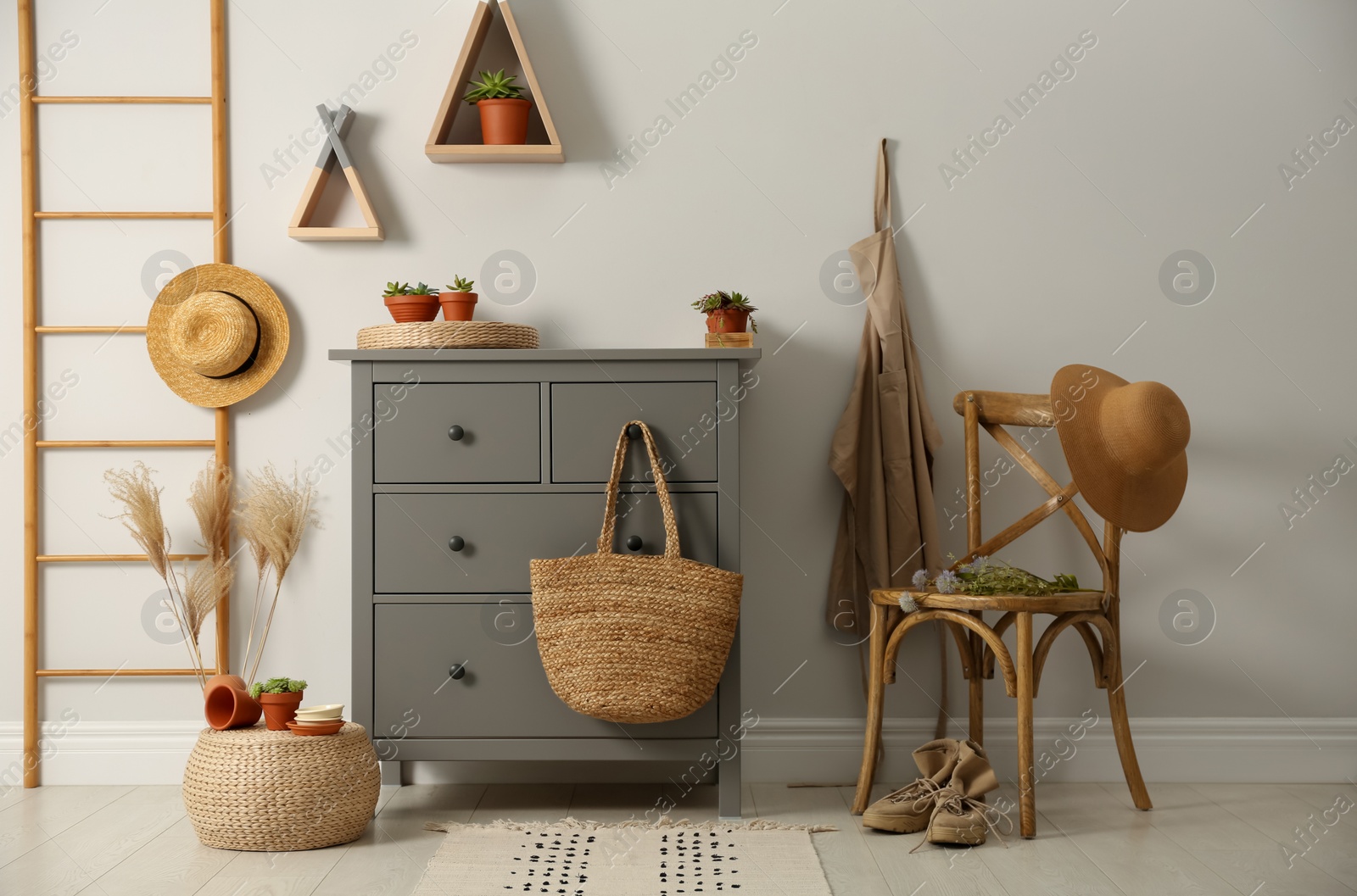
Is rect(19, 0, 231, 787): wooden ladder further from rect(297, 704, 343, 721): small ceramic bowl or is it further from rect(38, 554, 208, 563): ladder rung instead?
A: rect(297, 704, 343, 721): small ceramic bowl

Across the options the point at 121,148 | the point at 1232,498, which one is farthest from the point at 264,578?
the point at 1232,498

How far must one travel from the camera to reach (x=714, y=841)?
2193 millimetres

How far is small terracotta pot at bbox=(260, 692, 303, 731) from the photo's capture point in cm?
222

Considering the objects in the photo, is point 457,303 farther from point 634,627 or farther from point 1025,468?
point 1025,468

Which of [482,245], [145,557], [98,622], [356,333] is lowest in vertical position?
[98,622]

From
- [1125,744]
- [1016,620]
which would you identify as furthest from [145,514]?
[1125,744]

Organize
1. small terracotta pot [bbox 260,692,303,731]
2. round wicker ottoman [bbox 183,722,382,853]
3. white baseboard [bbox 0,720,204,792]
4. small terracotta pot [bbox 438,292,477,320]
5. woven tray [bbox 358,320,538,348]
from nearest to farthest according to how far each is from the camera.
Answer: round wicker ottoman [bbox 183,722,382,853] < small terracotta pot [bbox 260,692,303,731] < woven tray [bbox 358,320,538,348] < small terracotta pot [bbox 438,292,477,320] < white baseboard [bbox 0,720,204,792]

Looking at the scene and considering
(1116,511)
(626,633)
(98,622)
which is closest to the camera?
(626,633)

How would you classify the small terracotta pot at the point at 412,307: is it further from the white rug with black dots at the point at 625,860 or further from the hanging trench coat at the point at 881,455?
the white rug with black dots at the point at 625,860

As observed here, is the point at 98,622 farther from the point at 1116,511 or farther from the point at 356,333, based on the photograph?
the point at 1116,511

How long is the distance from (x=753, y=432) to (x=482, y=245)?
0.95 m

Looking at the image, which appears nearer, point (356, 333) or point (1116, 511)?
point (1116, 511)

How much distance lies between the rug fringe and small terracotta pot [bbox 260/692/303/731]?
0.42 metres

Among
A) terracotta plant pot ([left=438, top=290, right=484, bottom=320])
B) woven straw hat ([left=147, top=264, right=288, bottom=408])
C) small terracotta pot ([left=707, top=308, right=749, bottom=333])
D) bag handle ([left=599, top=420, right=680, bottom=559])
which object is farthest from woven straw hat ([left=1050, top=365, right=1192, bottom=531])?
woven straw hat ([left=147, top=264, right=288, bottom=408])
